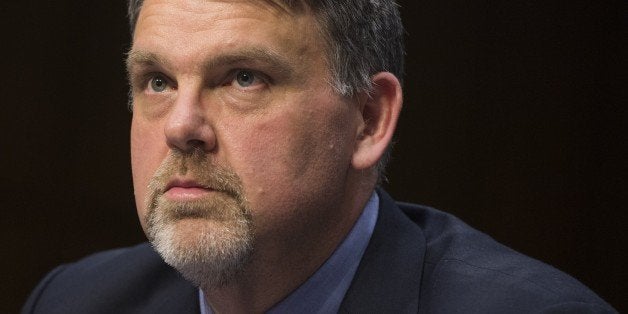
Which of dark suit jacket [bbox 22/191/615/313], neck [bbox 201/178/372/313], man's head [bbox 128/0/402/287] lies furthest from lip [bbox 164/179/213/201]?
dark suit jacket [bbox 22/191/615/313]

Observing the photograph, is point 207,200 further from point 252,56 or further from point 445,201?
point 445,201

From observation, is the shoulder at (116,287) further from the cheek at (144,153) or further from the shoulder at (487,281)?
the shoulder at (487,281)

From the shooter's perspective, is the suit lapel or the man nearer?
the man

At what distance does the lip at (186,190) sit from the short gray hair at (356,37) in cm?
34

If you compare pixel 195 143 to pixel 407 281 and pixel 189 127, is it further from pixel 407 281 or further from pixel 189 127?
pixel 407 281

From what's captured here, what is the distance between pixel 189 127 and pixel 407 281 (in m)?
0.57

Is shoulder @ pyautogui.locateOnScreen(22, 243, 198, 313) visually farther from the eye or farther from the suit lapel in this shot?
the eye

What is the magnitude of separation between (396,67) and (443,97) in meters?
0.82

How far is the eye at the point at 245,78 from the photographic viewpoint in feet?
6.69

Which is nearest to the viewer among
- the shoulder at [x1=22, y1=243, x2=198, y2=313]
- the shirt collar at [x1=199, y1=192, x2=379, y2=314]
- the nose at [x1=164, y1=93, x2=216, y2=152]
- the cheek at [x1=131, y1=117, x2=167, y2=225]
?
the nose at [x1=164, y1=93, x2=216, y2=152]

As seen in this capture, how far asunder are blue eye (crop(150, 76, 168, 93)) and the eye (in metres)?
0.17

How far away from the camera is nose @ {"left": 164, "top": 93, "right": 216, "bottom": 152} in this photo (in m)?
1.97

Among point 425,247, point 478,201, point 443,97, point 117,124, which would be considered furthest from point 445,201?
point 117,124

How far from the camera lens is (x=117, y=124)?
3.38 metres
